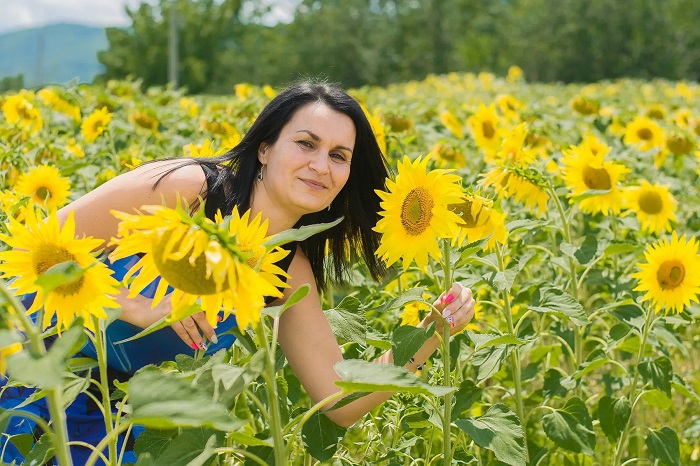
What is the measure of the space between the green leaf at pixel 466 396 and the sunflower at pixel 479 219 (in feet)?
0.95

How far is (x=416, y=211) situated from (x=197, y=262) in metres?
0.69

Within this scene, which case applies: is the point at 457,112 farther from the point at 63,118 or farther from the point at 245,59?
the point at 245,59

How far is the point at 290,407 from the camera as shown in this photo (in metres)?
2.05

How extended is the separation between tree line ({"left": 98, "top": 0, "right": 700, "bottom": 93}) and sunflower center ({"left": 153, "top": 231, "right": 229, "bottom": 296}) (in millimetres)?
31715

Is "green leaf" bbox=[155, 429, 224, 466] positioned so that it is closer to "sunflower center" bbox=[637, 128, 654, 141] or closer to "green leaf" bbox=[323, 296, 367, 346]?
"green leaf" bbox=[323, 296, 367, 346]

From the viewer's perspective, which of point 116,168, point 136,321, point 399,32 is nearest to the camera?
point 136,321

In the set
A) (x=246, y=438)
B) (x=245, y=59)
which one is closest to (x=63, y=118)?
(x=246, y=438)

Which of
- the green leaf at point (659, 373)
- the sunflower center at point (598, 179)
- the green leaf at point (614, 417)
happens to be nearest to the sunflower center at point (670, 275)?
the green leaf at point (659, 373)

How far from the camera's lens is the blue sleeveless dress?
2002 mm

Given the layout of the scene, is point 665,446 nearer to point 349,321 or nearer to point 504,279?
point 504,279

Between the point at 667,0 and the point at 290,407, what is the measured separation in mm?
39314

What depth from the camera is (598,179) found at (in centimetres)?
250

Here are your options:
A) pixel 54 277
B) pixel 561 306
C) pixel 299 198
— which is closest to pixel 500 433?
pixel 561 306

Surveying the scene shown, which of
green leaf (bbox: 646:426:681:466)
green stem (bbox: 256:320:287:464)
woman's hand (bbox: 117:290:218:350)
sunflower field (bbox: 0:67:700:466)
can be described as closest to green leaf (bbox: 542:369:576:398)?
sunflower field (bbox: 0:67:700:466)
